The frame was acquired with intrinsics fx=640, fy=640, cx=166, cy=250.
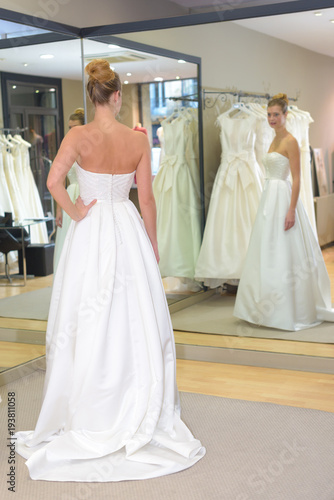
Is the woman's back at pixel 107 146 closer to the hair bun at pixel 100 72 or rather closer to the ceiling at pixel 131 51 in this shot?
the hair bun at pixel 100 72

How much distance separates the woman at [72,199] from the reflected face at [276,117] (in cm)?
130

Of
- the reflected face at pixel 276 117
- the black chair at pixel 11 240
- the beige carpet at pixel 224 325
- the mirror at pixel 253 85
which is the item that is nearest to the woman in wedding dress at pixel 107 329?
the black chair at pixel 11 240

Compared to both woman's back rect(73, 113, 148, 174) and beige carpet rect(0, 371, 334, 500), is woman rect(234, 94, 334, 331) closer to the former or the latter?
beige carpet rect(0, 371, 334, 500)

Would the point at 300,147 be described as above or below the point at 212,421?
above

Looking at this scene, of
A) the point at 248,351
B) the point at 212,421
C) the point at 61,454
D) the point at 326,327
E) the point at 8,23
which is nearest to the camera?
the point at 61,454

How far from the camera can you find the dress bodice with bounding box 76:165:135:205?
2.80 meters

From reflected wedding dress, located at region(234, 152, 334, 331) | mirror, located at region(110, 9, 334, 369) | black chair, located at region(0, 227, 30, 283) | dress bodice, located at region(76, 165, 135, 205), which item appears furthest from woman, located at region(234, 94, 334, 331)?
dress bodice, located at region(76, 165, 135, 205)

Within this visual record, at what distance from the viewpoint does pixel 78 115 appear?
441cm

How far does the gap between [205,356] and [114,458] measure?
1628 millimetres

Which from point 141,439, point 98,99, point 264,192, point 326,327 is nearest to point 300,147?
point 264,192

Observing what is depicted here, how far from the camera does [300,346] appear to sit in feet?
13.4

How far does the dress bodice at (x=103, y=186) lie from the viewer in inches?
110

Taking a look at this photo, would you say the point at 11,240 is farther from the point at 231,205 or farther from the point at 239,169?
the point at 239,169

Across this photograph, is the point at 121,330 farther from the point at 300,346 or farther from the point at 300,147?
the point at 300,147
